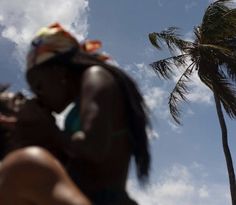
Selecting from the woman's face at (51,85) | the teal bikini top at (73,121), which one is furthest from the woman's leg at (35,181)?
the woman's face at (51,85)

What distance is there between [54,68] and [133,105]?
1.28 ft

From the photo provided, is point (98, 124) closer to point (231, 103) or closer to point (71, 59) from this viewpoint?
point (71, 59)

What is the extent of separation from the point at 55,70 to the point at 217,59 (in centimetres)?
1842

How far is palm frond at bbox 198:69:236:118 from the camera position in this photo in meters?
19.5

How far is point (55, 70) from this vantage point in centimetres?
254

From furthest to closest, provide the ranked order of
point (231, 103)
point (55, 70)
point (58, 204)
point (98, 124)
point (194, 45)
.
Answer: point (194, 45)
point (231, 103)
point (55, 70)
point (98, 124)
point (58, 204)

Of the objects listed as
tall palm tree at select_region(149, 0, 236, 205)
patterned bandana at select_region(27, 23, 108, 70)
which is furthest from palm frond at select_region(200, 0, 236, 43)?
patterned bandana at select_region(27, 23, 108, 70)

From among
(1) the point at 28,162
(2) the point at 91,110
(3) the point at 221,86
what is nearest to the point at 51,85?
(2) the point at 91,110

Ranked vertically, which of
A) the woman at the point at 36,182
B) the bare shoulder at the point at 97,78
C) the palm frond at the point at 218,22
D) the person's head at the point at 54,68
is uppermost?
the palm frond at the point at 218,22

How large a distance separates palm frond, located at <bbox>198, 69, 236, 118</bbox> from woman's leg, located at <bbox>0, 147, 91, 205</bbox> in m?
17.7

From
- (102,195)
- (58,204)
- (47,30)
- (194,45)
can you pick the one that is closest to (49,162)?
(58,204)

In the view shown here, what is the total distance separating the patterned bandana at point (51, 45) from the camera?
2.54 m

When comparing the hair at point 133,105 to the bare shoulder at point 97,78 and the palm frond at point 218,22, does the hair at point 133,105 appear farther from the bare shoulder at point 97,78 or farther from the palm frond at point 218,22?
the palm frond at point 218,22

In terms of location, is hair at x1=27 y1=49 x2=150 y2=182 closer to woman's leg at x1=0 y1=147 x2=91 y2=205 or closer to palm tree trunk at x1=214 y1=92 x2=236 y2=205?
woman's leg at x1=0 y1=147 x2=91 y2=205
